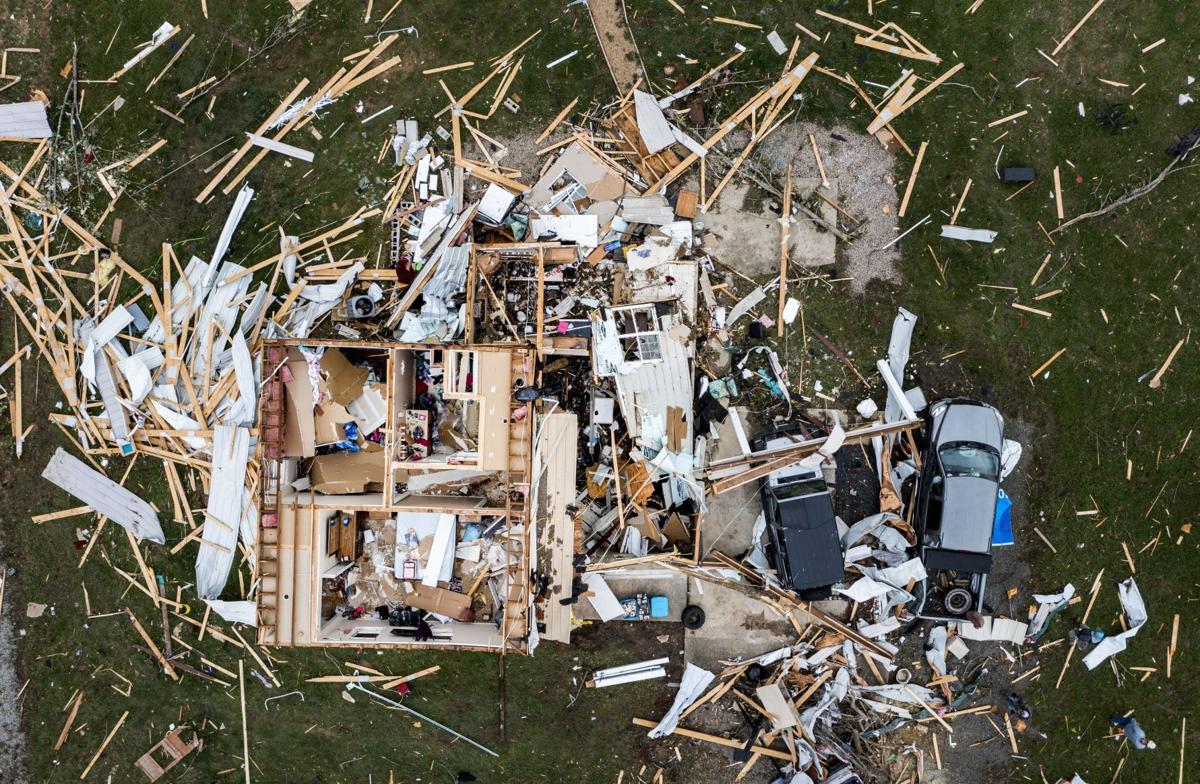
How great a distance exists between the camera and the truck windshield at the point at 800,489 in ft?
32.7

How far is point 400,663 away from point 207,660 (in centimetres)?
309

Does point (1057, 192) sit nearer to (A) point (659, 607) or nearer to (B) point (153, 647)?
(A) point (659, 607)

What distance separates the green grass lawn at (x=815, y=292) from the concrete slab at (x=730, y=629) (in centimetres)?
116

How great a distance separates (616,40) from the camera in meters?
10.4

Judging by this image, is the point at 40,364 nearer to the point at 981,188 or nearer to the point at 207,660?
the point at 207,660

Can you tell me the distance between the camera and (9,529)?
10812mm

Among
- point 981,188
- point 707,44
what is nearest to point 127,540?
point 707,44

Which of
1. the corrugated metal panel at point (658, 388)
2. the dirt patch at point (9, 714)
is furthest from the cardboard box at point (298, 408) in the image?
the dirt patch at point (9, 714)

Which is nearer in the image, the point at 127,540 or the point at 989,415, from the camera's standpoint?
the point at 989,415

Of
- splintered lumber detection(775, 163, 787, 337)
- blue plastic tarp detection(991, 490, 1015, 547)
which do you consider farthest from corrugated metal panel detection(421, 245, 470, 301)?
blue plastic tarp detection(991, 490, 1015, 547)

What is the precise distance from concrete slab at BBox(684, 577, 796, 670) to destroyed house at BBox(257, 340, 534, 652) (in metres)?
2.82

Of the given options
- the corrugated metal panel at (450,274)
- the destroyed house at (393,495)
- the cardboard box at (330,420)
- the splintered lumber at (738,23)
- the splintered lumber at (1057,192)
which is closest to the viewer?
the destroyed house at (393,495)

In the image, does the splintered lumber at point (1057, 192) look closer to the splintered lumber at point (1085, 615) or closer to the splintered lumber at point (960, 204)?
the splintered lumber at point (960, 204)

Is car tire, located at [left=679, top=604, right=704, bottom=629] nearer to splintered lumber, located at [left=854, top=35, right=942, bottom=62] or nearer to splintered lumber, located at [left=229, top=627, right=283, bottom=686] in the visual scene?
splintered lumber, located at [left=229, top=627, right=283, bottom=686]
